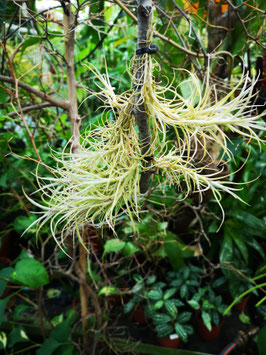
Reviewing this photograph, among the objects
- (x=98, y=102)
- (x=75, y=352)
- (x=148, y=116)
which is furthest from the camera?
(x=75, y=352)

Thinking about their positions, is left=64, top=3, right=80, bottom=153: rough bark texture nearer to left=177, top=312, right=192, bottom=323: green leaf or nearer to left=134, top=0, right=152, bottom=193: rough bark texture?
left=134, top=0, right=152, bottom=193: rough bark texture

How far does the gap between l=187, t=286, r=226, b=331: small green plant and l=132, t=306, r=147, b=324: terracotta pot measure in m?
0.20

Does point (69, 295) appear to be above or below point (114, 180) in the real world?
below

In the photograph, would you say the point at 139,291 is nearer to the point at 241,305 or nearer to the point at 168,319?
the point at 168,319

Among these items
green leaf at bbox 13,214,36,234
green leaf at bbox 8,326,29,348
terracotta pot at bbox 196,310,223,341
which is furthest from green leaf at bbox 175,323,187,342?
green leaf at bbox 13,214,36,234

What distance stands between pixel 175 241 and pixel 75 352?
1.44 feet

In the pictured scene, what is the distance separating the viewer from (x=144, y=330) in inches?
37.7

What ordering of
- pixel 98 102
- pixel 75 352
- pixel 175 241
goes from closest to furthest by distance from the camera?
pixel 98 102, pixel 75 352, pixel 175 241

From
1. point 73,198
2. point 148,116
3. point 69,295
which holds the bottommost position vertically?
point 69,295

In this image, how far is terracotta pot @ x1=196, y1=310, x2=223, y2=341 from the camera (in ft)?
2.88

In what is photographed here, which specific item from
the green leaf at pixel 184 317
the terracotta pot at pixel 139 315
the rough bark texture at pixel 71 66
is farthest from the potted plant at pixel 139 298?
the rough bark texture at pixel 71 66

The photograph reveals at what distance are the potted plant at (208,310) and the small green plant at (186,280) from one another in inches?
1.0

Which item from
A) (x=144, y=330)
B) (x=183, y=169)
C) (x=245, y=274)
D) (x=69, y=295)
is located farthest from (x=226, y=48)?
(x=69, y=295)

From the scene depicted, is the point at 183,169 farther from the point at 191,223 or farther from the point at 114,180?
the point at 191,223
